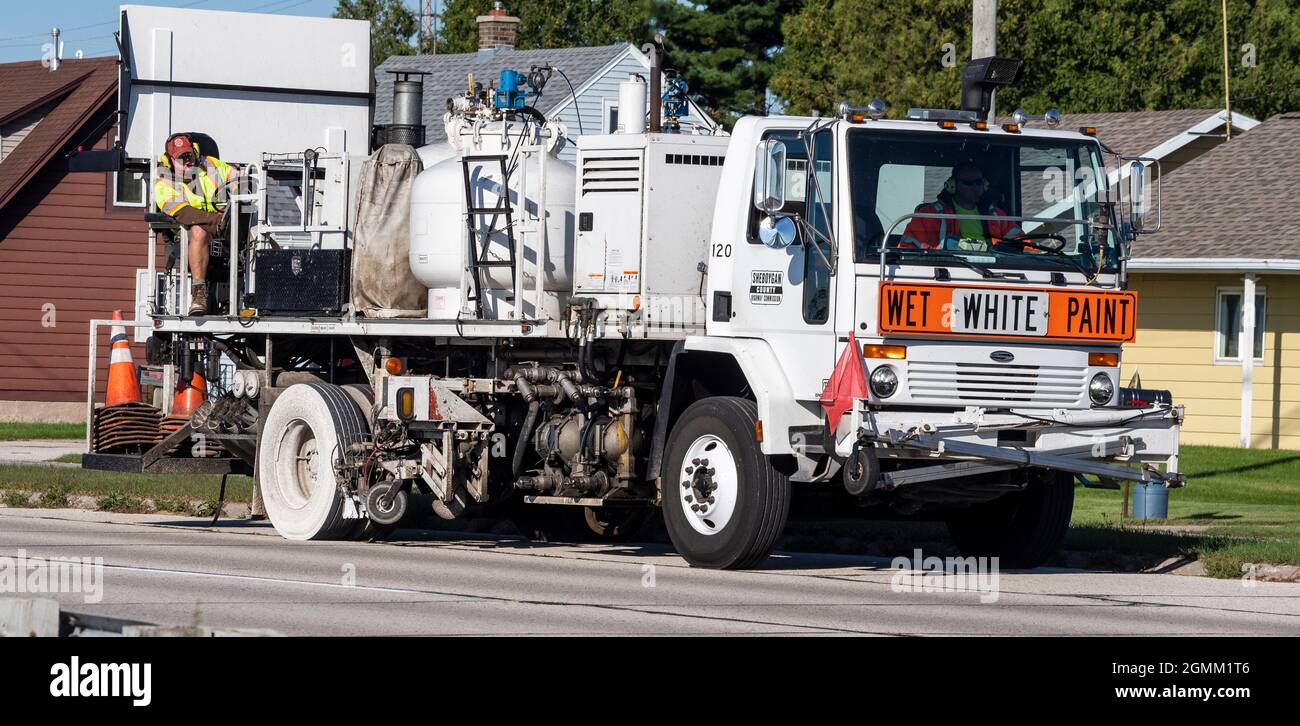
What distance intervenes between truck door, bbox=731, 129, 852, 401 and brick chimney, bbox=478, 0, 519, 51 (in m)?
34.3

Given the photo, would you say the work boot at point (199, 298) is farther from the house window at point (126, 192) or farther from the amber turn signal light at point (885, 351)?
the house window at point (126, 192)

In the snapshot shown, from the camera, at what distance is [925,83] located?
143ft

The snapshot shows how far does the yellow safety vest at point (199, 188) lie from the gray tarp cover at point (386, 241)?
1.73 m

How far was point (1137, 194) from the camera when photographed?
13383mm

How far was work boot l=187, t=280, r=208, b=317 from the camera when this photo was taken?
17.9 metres

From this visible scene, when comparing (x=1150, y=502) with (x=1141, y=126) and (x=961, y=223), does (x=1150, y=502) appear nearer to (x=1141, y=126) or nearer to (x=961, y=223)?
(x=961, y=223)

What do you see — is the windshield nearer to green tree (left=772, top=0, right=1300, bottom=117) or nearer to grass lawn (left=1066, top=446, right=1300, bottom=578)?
grass lawn (left=1066, top=446, right=1300, bottom=578)

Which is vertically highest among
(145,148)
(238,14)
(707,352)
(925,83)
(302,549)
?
(925,83)

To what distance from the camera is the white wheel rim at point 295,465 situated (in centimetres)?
1698

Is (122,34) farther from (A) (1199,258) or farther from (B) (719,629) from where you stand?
(A) (1199,258)

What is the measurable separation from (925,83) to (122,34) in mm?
27779

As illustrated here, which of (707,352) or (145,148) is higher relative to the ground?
(145,148)

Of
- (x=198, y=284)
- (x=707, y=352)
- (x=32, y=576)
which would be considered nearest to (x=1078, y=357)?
(x=707, y=352)
